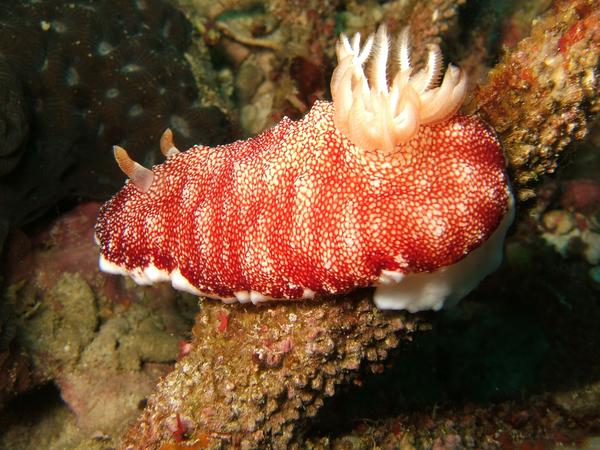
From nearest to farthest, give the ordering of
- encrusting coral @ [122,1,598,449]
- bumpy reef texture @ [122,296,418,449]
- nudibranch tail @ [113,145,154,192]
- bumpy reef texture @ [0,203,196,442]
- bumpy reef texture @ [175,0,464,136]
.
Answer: encrusting coral @ [122,1,598,449], bumpy reef texture @ [122,296,418,449], nudibranch tail @ [113,145,154,192], bumpy reef texture @ [0,203,196,442], bumpy reef texture @ [175,0,464,136]

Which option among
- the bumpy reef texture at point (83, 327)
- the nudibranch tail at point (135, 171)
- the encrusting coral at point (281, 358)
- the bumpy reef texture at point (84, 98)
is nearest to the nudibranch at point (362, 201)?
the encrusting coral at point (281, 358)

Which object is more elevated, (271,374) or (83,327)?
(271,374)

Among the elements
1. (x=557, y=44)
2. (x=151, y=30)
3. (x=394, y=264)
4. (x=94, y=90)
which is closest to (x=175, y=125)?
(x=94, y=90)

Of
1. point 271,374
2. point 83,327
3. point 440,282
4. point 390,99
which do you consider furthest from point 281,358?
point 83,327

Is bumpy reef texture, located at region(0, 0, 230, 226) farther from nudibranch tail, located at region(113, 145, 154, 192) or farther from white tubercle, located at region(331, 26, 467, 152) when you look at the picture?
white tubercle, located at region(331, 26, 467, 152)

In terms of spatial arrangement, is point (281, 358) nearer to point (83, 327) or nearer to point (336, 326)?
point (336, 326)

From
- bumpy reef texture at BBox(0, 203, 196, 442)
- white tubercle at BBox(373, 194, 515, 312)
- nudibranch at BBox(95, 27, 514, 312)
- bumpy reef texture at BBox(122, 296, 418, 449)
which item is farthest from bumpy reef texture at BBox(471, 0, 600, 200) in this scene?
bumpy reef texture at BBox(0, 203, 196, 442)

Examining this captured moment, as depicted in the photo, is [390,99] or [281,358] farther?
[281,358]
